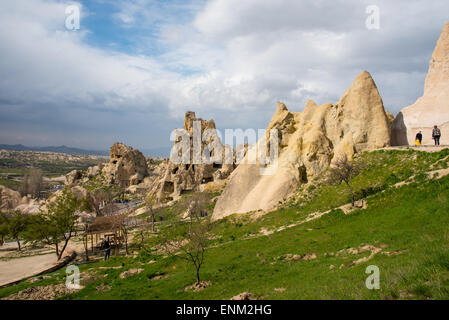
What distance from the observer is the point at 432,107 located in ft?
83.2

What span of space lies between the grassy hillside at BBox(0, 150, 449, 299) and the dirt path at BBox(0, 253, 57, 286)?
282 inches

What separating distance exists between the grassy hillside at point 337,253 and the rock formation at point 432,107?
4.89m

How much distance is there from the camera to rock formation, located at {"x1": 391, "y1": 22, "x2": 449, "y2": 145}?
24641 millimetres

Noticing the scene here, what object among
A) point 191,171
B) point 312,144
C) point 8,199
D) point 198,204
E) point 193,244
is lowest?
point 8,199

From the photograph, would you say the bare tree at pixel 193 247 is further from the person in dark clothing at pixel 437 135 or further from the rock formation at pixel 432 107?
the rock formation at pixel 432 107

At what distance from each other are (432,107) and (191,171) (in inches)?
1693

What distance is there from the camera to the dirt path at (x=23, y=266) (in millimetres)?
23562

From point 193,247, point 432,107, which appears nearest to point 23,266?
point 193,247

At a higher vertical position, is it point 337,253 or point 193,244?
point 337,253

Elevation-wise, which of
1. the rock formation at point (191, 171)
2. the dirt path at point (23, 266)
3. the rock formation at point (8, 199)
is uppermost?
the rock formation at point (191, 171)

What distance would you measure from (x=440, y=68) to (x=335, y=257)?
24.6 m

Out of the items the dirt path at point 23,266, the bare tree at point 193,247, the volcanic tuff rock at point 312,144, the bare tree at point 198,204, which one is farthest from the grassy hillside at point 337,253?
the bare tree at point 198,204

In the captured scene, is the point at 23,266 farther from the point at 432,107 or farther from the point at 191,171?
the point at 432,107

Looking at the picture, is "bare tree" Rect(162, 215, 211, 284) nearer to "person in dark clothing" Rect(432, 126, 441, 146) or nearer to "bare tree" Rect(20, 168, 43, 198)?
"person in dark clothing" Rect(432, 126, 441, 146)
